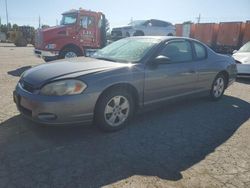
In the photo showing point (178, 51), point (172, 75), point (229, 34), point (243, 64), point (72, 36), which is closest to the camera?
point (172, 75)

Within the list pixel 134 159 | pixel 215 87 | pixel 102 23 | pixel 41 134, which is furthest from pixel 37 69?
pixel 102 23

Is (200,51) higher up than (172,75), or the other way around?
(200,51)

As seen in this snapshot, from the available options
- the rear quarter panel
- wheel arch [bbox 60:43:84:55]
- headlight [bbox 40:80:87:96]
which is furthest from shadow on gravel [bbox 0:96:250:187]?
wheel arch [bbox 60:43:84:55]

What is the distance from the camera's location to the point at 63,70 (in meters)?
3.95

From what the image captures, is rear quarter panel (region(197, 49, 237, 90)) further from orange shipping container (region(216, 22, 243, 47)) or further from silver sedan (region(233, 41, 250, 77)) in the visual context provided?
orange shipping container (region(216, 22, 243, 47))

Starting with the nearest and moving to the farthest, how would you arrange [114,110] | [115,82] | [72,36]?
[115,82], [114,110], [72,36]

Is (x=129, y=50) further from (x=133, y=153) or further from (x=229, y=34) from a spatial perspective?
(x=229, y=34)

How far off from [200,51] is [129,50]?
1.78 m

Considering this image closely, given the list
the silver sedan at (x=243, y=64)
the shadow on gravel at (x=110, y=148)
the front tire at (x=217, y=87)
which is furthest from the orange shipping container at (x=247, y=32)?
the shadow on gravel at (x=110, y=148)

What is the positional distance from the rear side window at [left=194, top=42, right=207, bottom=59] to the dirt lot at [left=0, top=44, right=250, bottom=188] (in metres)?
1.39

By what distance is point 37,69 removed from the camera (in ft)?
13.8

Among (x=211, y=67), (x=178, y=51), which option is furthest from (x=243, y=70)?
(x=178, y=51)

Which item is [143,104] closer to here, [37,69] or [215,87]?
[37,69]

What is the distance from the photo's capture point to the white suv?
22.5m
